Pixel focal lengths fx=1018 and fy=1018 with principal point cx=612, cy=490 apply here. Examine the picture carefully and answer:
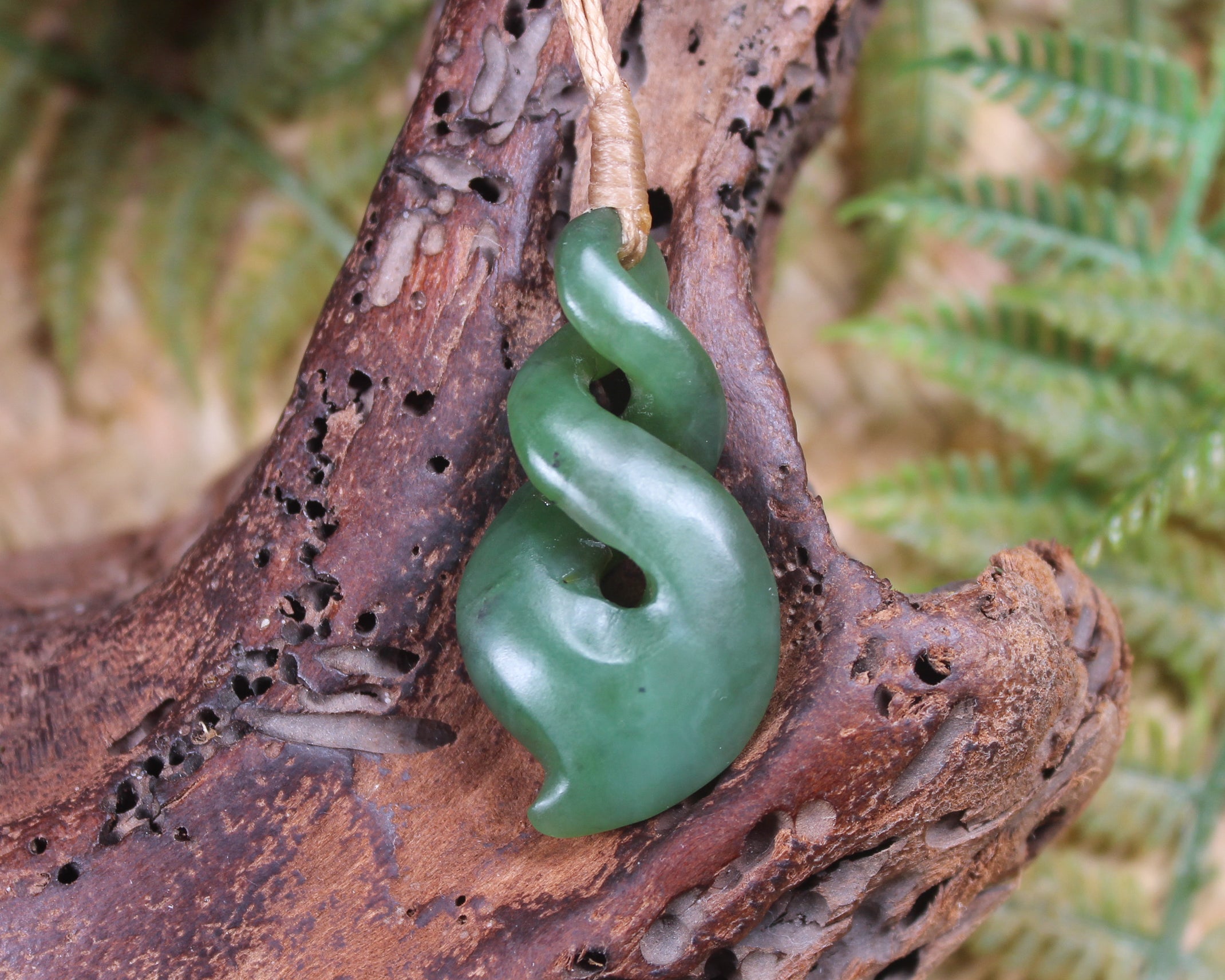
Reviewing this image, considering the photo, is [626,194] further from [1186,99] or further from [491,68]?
[1186,99]

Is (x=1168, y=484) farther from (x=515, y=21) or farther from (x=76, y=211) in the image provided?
(x=76, y=211)

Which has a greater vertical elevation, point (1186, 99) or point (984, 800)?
point (1186, 99)

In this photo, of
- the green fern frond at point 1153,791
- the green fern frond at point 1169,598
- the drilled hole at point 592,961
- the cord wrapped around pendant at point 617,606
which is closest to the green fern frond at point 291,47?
the cord wrapped around pendant at point 617,606

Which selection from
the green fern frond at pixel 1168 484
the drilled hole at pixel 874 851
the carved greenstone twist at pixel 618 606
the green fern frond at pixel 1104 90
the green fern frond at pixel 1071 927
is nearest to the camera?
the carved greenstone twist at pixel 618 606

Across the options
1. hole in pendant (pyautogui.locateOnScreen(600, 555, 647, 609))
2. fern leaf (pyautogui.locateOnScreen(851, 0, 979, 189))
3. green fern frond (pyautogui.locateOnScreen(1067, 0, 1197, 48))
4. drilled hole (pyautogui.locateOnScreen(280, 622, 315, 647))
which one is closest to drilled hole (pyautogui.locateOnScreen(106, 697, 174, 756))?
drilled hole (pyautogui.locateOnScreen(280, 622, 315, 647))

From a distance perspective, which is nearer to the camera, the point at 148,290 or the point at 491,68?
the point at 491,68

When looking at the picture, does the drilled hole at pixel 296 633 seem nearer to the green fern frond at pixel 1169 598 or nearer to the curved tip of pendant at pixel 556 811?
the curved tip of pendant at pixel 556 811

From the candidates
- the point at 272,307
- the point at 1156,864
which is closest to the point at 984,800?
the point at 1156,864
